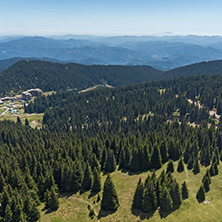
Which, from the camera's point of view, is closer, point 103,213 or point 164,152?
point 103,213

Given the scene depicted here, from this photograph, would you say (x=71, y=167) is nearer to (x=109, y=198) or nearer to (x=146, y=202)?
(x=109, y=198)

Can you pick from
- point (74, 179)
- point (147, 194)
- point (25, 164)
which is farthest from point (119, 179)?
point (25, 164)

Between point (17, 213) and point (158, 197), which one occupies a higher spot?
point (158, 197)

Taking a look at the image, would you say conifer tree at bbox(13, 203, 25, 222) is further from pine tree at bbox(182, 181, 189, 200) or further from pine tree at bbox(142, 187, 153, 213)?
pine tree at bbox(182, 181, 189, 200)

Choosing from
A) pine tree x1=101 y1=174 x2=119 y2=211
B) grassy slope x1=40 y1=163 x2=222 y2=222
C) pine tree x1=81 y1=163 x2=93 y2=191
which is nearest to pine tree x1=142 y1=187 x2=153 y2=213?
grassy slope x1=40 y1=163 x2=222 y2=222

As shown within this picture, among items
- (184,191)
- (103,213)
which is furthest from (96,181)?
(184,191)

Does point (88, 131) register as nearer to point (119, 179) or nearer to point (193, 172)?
point (119, 179)
